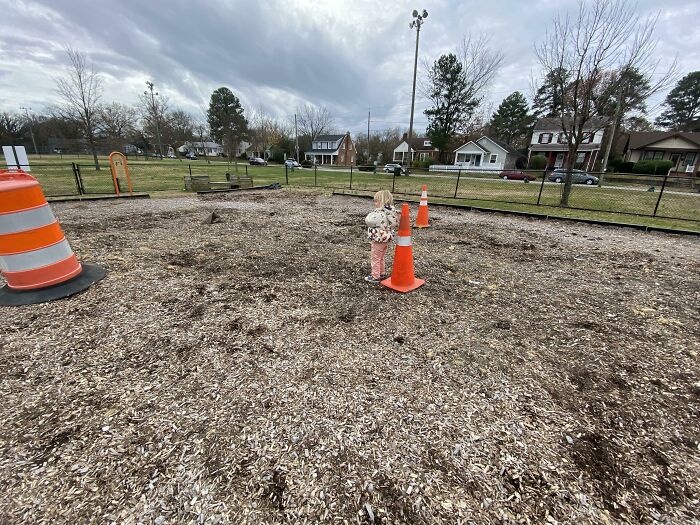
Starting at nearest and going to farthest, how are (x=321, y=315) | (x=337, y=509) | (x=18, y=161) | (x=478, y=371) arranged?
(x=337, y=509) → (x=478, y=371) → (x=321, y=315) → (x=18, y=161)

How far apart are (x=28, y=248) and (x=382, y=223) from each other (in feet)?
12.7

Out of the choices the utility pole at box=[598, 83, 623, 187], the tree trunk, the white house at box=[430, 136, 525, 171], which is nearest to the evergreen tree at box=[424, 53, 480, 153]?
the white house at box=[430, 136, 525, 171]

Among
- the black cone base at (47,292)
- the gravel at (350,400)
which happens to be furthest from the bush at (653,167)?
the black cone base at (47,292)

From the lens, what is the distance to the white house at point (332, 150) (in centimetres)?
6303

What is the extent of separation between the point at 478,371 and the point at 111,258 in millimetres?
5215

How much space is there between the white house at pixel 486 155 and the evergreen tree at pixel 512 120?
8.84m

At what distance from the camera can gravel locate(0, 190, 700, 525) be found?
4.98ft

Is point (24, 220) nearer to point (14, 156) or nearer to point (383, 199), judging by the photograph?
point (383, 199)

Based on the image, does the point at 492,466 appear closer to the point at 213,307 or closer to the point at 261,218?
the point at 213,307

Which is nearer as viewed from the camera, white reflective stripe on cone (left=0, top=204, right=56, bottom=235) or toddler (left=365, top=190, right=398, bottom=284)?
white reflective stripe on cone (left=0, top=204, right=56, bottom=235)

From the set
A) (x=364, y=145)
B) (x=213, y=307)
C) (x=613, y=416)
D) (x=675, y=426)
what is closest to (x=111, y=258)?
(x=213, y=307)

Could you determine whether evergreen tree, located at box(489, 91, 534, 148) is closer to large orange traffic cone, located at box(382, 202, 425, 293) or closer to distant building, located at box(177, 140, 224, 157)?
large orange traffic cone, located at box(382, 202, 425, 293)

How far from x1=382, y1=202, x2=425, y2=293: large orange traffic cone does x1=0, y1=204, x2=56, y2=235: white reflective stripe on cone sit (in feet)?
13.0

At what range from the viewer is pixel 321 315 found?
10.5 ft
